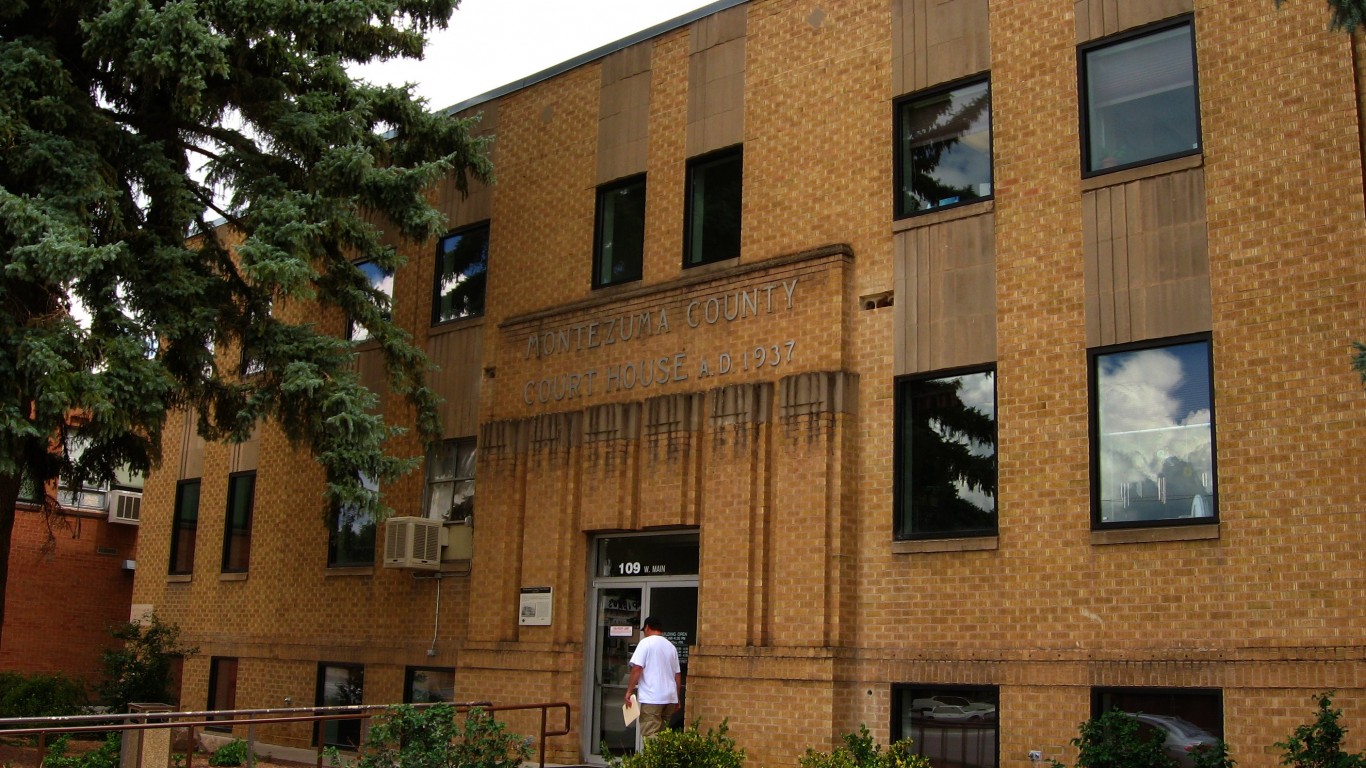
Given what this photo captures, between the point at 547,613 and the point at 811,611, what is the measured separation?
4.24m

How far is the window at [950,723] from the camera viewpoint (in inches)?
560

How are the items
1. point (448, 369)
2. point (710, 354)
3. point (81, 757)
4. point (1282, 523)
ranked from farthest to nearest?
point (448, 369)
point (710, 354)
point (81, 757)
point (1282, 523)

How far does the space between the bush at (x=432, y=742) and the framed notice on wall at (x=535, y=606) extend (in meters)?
4.12

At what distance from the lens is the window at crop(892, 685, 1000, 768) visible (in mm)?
14219

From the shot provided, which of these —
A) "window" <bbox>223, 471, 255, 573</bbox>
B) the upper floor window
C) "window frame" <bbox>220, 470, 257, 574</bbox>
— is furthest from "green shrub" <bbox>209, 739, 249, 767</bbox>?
the upper floor window

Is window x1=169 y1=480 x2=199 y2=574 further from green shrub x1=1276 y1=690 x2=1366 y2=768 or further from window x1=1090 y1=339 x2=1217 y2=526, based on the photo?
green shrub x1=1276 y1=690 x2=1366 y2=768

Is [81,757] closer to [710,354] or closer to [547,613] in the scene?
[547,613]

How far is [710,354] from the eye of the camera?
680 inches

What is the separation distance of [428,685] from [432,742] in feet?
22.2

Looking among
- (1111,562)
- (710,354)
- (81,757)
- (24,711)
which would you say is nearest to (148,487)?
(24,711)

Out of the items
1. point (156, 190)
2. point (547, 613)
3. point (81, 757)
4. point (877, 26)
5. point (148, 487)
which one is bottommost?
point (81, 757)

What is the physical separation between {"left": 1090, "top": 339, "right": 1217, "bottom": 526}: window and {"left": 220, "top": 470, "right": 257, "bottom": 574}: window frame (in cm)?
1567

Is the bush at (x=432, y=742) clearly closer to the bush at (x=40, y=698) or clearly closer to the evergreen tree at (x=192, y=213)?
the evergreen tree at (x=192, y=213)

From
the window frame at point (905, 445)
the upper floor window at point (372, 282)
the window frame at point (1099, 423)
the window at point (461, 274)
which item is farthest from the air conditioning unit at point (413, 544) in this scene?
the window frame at point (1099, 423)
